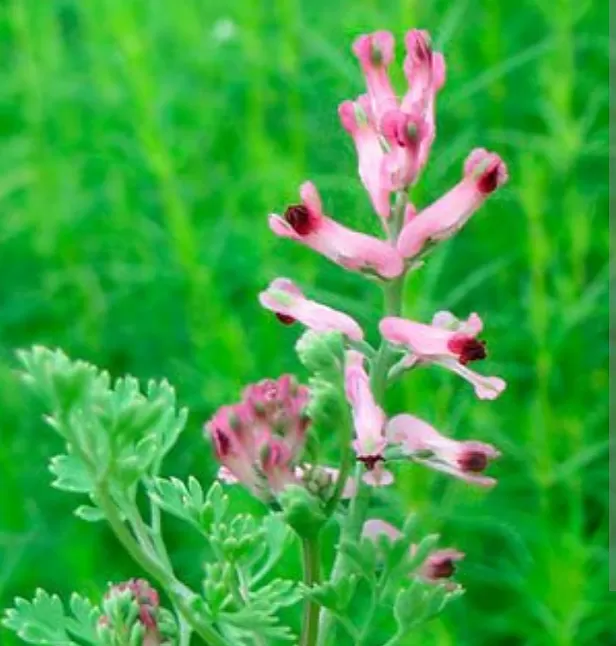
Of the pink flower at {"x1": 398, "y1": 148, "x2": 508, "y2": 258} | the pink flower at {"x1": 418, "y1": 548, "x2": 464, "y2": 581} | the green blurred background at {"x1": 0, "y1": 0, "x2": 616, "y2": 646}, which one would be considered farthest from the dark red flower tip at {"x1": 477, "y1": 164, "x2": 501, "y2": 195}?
the green blurred background at {"x1": 0, "y1": 0, "x2": 616, "y2": 646}

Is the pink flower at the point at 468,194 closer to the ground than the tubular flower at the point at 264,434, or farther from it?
farther from it

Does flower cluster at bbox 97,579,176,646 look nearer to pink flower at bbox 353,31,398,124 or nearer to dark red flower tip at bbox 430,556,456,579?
dark red flower tip at bbox 430,556,456,579

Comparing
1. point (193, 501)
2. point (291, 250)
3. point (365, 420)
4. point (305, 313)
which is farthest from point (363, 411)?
point (291, 250)

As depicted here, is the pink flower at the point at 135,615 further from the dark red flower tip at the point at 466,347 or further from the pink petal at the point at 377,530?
the dark red flower tip at the point at 466,347

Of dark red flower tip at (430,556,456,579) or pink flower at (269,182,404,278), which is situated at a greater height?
pink flower at (269,182,404,278)

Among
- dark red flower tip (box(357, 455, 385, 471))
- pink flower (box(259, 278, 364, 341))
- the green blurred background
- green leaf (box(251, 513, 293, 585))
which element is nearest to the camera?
dark red flower tip (box(357, 455, 385, 471))

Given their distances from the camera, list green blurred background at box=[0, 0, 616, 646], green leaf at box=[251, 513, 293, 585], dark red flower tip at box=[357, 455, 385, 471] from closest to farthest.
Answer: dark red flower tip at box=[357, 455, 385, 471]
green leaf at box=[251, 513, 293, 585]
green blurred background at box=[0, 0, 616, 646]

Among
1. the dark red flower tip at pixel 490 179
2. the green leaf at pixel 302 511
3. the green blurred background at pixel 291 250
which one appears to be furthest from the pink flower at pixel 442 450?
the green blurred background at pixel 291 250
